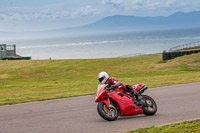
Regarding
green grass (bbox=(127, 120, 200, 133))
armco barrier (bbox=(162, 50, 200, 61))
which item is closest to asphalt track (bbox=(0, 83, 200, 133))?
green grass (bbox=(127, 120, 200, 133))

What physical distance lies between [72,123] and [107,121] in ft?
2.86

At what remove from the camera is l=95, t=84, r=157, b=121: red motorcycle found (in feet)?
27.8

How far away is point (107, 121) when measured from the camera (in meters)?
8.49

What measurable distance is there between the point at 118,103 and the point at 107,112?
14.1 inches

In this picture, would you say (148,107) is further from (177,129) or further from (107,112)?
(177,129)

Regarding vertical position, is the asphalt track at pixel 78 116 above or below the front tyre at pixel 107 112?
below

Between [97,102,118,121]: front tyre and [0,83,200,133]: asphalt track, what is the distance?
0.14 metres

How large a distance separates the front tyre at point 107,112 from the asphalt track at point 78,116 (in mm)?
141

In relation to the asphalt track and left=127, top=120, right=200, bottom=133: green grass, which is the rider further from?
left=127, top=120, right=200, bottom=133: green grass

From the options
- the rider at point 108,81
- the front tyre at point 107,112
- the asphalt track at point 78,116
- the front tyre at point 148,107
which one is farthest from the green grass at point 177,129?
the rider at point 108,81

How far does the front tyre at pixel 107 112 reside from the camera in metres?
8.41

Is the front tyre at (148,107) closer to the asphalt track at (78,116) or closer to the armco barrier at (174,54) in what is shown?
the asphalt track at (78,116)

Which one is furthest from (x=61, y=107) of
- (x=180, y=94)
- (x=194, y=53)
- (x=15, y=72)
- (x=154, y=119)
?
(x=194, y=53)

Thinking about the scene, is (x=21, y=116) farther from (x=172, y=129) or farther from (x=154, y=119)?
(x=172, y=129)
